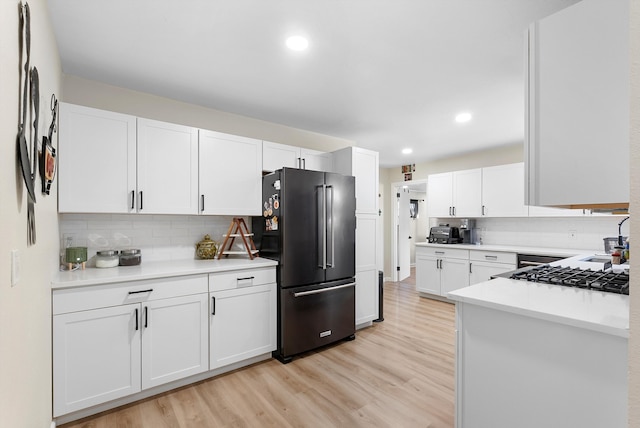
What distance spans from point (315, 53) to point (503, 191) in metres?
3.68

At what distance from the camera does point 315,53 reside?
86.2 inches

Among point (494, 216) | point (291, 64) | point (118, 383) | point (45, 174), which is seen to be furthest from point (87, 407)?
point (494, 216)

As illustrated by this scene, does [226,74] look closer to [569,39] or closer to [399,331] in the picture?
[569,39]

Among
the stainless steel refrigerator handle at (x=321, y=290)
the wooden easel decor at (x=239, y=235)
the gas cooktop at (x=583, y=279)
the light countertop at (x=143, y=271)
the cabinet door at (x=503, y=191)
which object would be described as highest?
the cabinet door at (x=503, y=191)

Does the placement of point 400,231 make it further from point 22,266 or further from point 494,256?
point 22,266

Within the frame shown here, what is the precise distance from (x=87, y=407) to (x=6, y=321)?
157 cm

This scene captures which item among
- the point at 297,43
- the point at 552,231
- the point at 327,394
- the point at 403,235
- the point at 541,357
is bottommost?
the point at 327,394

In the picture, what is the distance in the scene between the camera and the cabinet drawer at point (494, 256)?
4.01 m

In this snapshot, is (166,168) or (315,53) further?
(166,168)

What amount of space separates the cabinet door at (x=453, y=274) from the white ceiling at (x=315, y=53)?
85.6 inches

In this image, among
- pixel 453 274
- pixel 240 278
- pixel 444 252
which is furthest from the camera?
pixel 444 252

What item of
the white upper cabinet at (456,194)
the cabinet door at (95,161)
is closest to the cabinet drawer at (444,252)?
the white upper cabinet at (456,194)

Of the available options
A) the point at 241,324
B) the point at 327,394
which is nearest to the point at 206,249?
the point at 241,324

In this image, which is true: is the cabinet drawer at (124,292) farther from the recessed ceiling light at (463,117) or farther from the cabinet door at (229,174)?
the recessed ceiling light at (463,117)
